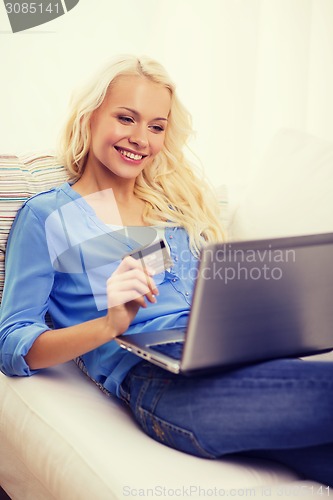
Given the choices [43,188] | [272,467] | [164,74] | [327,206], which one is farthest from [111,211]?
[272,467]

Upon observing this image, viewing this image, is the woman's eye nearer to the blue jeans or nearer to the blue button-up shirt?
the blue button-up shirt

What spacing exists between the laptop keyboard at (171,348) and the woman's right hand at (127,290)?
7cm

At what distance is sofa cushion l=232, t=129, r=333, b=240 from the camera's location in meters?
1.63

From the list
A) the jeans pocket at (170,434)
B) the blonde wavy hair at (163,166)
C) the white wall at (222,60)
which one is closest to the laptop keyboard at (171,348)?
the jeans pocket at (170,434)

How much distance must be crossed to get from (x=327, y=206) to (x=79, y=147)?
1.93 ft

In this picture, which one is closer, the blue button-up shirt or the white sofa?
the white sofa

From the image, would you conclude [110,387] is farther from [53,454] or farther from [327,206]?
[327,206]

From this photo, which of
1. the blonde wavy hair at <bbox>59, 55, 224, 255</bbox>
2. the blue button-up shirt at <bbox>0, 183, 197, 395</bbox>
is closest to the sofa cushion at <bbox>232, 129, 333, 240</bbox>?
the blonde wavy hair at <bbox>59, 55, 224, 255</bbox>

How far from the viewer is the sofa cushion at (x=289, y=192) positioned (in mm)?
1632

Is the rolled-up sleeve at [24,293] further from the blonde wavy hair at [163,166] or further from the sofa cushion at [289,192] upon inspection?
the sofa cushion at [289,192]

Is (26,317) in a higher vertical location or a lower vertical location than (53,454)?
higher

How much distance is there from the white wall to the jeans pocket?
1159mm

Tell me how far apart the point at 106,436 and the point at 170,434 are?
0.35 feet

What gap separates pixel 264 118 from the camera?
242cm
